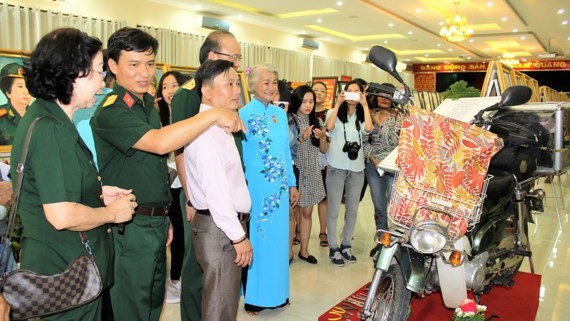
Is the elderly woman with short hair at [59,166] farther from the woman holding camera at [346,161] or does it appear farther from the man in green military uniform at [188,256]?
the woman holding camera at [346,161]

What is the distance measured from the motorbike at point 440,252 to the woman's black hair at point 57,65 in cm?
116

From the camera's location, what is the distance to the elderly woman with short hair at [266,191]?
254cm

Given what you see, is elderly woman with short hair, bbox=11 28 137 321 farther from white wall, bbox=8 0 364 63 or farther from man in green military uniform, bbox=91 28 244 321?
white wall, bbox=8 0 364 63

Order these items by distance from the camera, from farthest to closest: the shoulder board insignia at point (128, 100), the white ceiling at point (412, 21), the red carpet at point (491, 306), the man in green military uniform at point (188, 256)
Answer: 1. the white ceiling at point (412, 21)
2. the red carpet at point (491, 306)
3. the man in green military uniform at point (188, 256)
4. the shoulder board insignia at point (128, 100)

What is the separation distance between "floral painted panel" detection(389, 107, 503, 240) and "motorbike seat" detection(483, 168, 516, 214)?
1.65 ft

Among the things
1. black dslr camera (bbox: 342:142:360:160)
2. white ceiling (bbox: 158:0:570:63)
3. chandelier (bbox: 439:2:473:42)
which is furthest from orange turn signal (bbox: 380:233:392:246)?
chandelier (bbox: 439:2:473:42)

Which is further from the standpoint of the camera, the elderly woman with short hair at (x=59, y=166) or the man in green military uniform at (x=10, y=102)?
the man in green military uniform at (x=10, y=102)

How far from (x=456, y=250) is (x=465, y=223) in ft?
0.43

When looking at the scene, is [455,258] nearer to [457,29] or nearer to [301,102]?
[301,102]

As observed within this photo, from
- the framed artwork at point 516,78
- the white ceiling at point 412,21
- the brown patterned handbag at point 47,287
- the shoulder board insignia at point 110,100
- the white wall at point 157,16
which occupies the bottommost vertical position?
the brown patterned handbag at point 47,287

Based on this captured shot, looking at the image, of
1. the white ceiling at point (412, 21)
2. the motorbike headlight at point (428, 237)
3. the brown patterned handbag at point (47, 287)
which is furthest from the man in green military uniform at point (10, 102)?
the white ceiling at point (412, 21)

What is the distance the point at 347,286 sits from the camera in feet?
10.7

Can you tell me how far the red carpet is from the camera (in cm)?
238

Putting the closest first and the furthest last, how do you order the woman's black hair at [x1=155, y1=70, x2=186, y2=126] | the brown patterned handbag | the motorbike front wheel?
the brown patterned handbag → the motorbike front wheel → the woman's black hair at [x1=155, y1=70, x2=186, y2=126]
